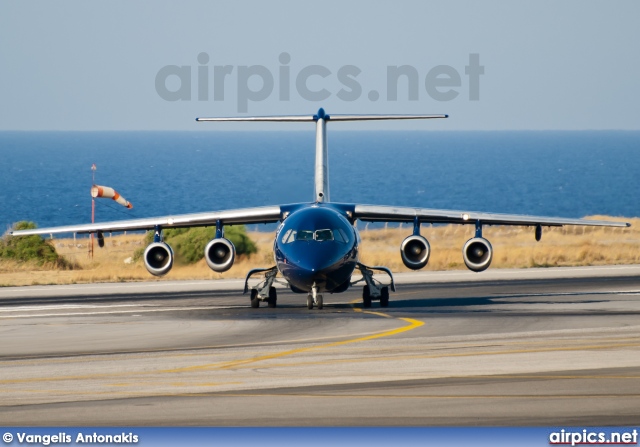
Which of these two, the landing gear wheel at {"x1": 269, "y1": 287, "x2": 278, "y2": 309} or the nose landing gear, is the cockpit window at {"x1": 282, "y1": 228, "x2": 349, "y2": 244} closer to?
the nose landing gear

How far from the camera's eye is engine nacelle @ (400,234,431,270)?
3719 centimetres

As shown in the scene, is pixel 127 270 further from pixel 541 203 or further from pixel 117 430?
pixel 541 203

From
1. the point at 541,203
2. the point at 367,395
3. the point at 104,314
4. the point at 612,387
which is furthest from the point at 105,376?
the point at 541,203

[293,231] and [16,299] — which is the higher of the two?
[293,231]

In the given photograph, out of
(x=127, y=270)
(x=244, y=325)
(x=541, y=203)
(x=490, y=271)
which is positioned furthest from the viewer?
(x=541, y=203)

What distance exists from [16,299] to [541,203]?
438 ft

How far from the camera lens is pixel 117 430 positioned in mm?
17250

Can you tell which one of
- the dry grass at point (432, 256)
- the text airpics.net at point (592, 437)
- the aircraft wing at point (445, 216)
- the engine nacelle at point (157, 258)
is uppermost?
the aircraft wing at point (445, 216)

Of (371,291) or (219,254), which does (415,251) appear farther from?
(219,254)

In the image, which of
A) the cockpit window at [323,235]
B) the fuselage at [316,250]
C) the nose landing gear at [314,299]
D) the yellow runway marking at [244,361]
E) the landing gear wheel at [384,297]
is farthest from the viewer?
the landing gear wheel at [384,297]

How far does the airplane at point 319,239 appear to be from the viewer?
34.3m

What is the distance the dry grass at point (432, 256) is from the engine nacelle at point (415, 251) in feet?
59.5

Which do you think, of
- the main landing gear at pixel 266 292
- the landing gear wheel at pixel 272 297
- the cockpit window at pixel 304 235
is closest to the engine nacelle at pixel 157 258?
the main landing gear at pixel 266 292

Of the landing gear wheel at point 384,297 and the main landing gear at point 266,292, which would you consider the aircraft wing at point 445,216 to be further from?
the main landing gear at point 266,292
